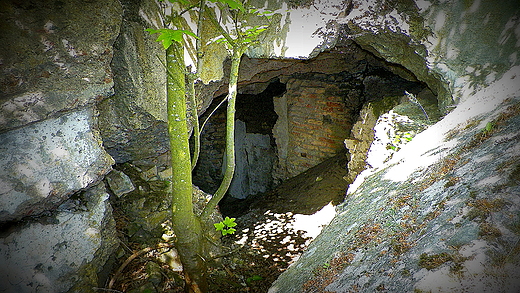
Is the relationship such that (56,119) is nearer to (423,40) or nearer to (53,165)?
(53,165)

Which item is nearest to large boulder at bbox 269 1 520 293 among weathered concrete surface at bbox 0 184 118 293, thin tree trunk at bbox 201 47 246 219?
thin tree trunk at bbox 201 47 246 219

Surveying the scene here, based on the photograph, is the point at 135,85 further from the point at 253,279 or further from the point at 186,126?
the point at 253,279

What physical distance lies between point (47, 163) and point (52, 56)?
685 millimetres

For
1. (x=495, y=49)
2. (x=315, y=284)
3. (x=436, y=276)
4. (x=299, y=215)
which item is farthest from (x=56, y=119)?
(x=495, y=49)

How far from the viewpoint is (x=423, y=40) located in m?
2.67

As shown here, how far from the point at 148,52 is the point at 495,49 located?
302cm

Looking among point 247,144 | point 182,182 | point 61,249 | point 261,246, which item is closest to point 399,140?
point 261,246

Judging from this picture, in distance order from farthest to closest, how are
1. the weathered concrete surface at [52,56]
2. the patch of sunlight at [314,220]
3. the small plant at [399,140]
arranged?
the patch of sunlight at [314,220] → the small plant at [399,140] → the weathered concrete surface at [52,56]

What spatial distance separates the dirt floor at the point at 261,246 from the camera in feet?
8.01

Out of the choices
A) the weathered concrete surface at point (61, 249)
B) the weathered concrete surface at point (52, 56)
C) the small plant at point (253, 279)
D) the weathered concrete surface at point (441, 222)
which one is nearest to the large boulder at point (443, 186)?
the weathered concrete surface at point (441, 222)

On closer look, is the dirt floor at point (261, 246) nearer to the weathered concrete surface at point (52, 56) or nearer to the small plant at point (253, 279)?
the small plant at point (253, 279)

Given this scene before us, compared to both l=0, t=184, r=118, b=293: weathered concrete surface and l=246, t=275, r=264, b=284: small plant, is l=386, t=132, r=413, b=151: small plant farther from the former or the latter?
l=0, t=184, r=118, b=293: weathered concrete surface

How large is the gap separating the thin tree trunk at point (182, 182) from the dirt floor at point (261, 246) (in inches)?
13.8

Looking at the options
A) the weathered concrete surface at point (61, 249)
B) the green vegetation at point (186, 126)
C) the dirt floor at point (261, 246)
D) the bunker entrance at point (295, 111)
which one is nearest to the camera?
the weathered concrete surface at point (61, 249)
